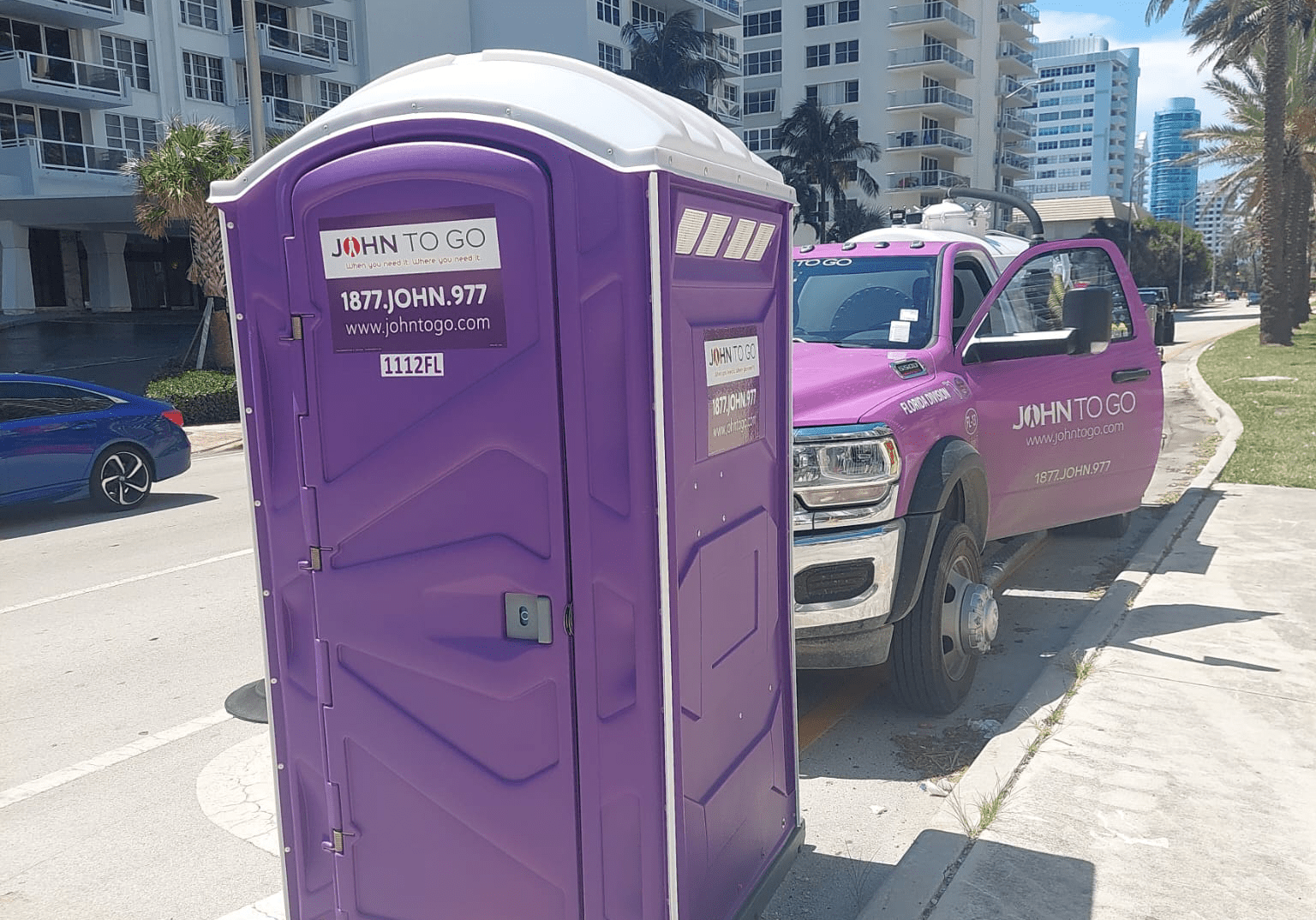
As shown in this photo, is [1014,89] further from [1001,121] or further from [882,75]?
[882,75]

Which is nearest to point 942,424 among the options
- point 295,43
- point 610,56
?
point 295,43

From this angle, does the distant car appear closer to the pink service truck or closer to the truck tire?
the pink service truck

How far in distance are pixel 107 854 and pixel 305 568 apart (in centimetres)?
186

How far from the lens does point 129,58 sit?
127 feet

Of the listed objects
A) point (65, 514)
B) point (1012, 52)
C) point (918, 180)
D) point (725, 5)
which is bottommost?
point (65, 514)

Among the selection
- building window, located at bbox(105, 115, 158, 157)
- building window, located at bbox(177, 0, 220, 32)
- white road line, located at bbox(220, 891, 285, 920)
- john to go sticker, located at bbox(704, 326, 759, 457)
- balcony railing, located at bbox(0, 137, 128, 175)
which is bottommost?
white road line, located at bbox(220, 891, 285, 920)

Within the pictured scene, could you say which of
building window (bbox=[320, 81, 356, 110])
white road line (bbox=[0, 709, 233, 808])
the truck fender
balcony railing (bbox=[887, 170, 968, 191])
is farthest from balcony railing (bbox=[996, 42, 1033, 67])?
white road line (bbox=[0, 709, 233, 808])

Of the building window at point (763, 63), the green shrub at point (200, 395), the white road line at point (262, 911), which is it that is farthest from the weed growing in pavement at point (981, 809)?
the building window at point (763, 63)

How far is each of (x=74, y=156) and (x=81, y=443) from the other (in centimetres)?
3080

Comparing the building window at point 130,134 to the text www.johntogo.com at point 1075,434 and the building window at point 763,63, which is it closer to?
the text www.johntogo.com at point 1075,434

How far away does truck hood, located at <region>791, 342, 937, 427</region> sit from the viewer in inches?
190

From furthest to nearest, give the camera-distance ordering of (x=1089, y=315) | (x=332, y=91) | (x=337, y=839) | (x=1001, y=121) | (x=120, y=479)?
(x=1001, y=121) < (x=332, y=91) < (x=120, y=479) < (x=1089, y=315) < (x=337, y=839)

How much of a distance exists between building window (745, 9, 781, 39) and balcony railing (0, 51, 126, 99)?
153 ft

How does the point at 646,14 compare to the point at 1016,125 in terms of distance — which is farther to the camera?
the point at 1016,125
